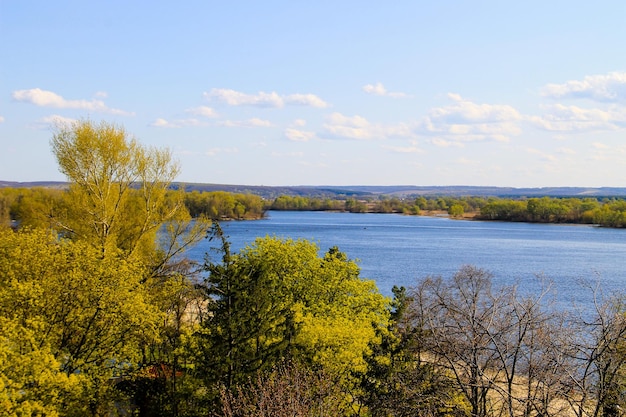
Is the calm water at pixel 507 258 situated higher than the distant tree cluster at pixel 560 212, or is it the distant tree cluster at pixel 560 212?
the distant tree cluster at pixel 560 212

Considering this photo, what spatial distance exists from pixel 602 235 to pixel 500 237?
→ 19964 millimetres

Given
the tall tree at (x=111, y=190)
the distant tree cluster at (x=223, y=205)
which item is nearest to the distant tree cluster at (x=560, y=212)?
the distant tree cluster at (x=223, y=205)

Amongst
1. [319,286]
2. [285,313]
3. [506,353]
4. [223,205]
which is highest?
[319,286]

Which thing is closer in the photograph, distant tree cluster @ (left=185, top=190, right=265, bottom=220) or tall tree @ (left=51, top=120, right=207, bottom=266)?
tall tree @ (left=51, top=120, right=207, bottom=266)

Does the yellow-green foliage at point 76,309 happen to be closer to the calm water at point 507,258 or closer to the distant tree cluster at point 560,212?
the calm water at point 507,258

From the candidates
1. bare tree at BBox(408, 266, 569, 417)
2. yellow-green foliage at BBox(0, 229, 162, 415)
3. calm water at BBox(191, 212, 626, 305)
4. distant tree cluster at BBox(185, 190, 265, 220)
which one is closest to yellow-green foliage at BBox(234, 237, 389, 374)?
bare tree at BBox(408, 266, 569, 417)

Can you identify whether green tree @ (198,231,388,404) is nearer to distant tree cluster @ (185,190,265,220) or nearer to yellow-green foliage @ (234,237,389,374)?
yellow-green foliage @ (234,237,389,374)

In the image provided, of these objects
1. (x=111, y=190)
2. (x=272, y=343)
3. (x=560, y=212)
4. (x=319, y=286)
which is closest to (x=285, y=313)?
(x=272, y=343)

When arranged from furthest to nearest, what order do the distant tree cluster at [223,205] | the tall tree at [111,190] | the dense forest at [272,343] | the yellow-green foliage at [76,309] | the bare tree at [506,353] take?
the distant tree cluster at [223,205], the tall tree at [111,190], the yellow-green foliage at [76,309], the dense forest at [272,343], the bare tree at [506,353]

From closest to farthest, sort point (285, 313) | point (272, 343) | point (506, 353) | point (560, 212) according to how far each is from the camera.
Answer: point (506, 353)
point (272, 343)
point (285, 313)
point (560, 212)

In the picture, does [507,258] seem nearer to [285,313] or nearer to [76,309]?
[285,313]

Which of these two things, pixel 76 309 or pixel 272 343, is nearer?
pixel 76 309

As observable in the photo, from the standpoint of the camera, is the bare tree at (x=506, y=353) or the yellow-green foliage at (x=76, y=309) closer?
the bare tree at (x=506, y=353)

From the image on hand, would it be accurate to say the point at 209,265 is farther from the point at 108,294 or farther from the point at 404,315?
the point at 404,315
